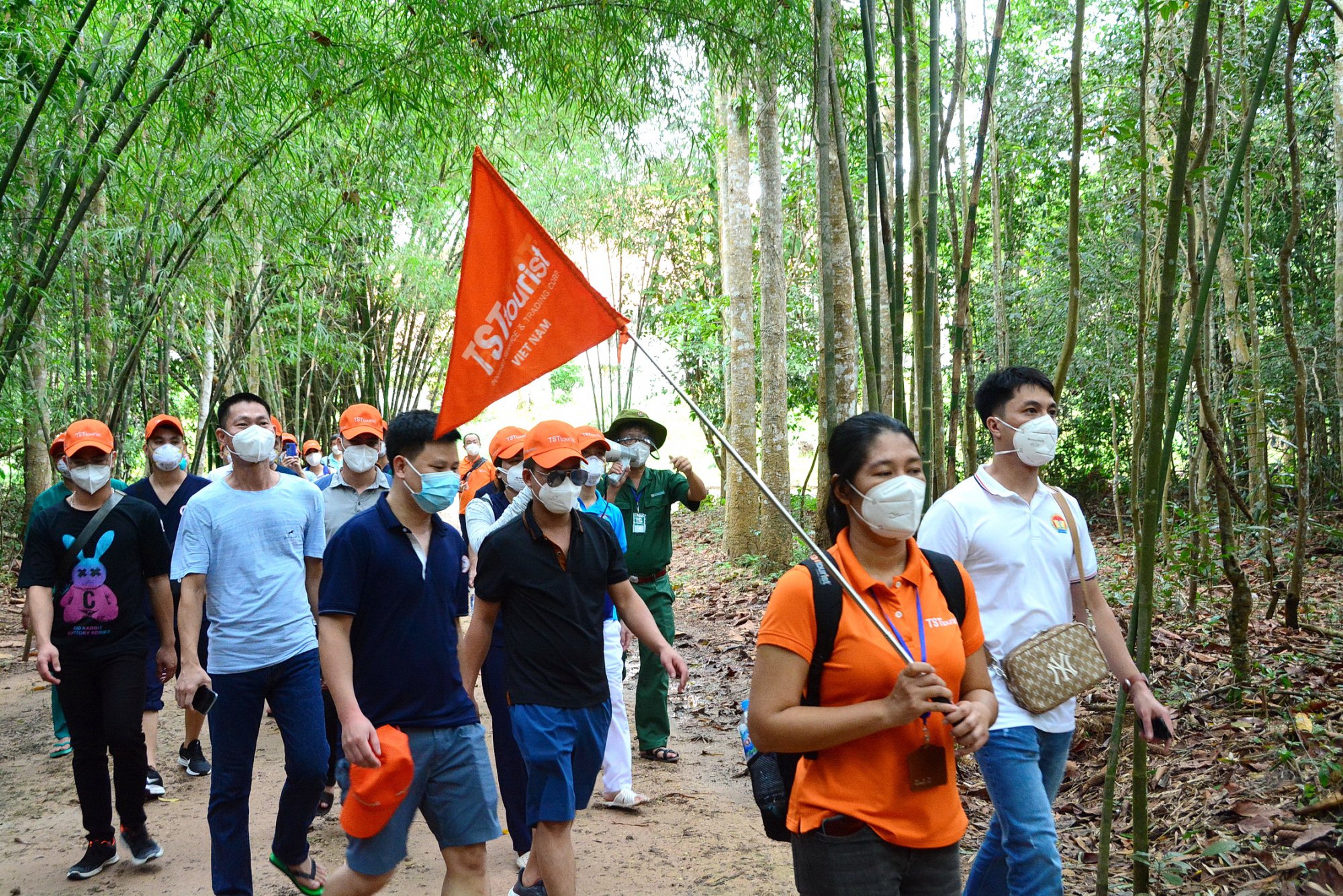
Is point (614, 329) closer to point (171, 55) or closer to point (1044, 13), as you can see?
point (171, 55)

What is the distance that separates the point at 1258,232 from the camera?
11234 millimetres

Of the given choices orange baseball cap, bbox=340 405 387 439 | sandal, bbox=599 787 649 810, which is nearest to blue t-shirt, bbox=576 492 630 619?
sandal, bbox=599 787 649 810

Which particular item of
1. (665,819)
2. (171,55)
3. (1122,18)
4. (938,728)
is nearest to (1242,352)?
(1122,18)

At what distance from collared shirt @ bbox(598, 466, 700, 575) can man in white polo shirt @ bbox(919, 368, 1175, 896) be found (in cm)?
262

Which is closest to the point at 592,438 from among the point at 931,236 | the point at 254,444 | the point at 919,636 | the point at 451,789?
the point at 254,444

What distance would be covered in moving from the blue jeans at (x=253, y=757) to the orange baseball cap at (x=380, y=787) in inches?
34.0

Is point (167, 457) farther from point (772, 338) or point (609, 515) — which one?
point (772, 338)

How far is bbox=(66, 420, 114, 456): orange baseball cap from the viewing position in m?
4.10

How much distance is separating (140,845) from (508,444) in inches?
86.2

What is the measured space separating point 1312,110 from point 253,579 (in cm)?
791

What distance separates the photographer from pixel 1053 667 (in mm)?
2707

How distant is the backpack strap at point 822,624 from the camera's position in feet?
6.73

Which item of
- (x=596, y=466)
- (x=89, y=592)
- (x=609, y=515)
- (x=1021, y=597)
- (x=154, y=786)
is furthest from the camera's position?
(x=154, y=786)

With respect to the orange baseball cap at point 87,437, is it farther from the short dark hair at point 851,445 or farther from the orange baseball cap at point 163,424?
the short dark hair at point 851,445
